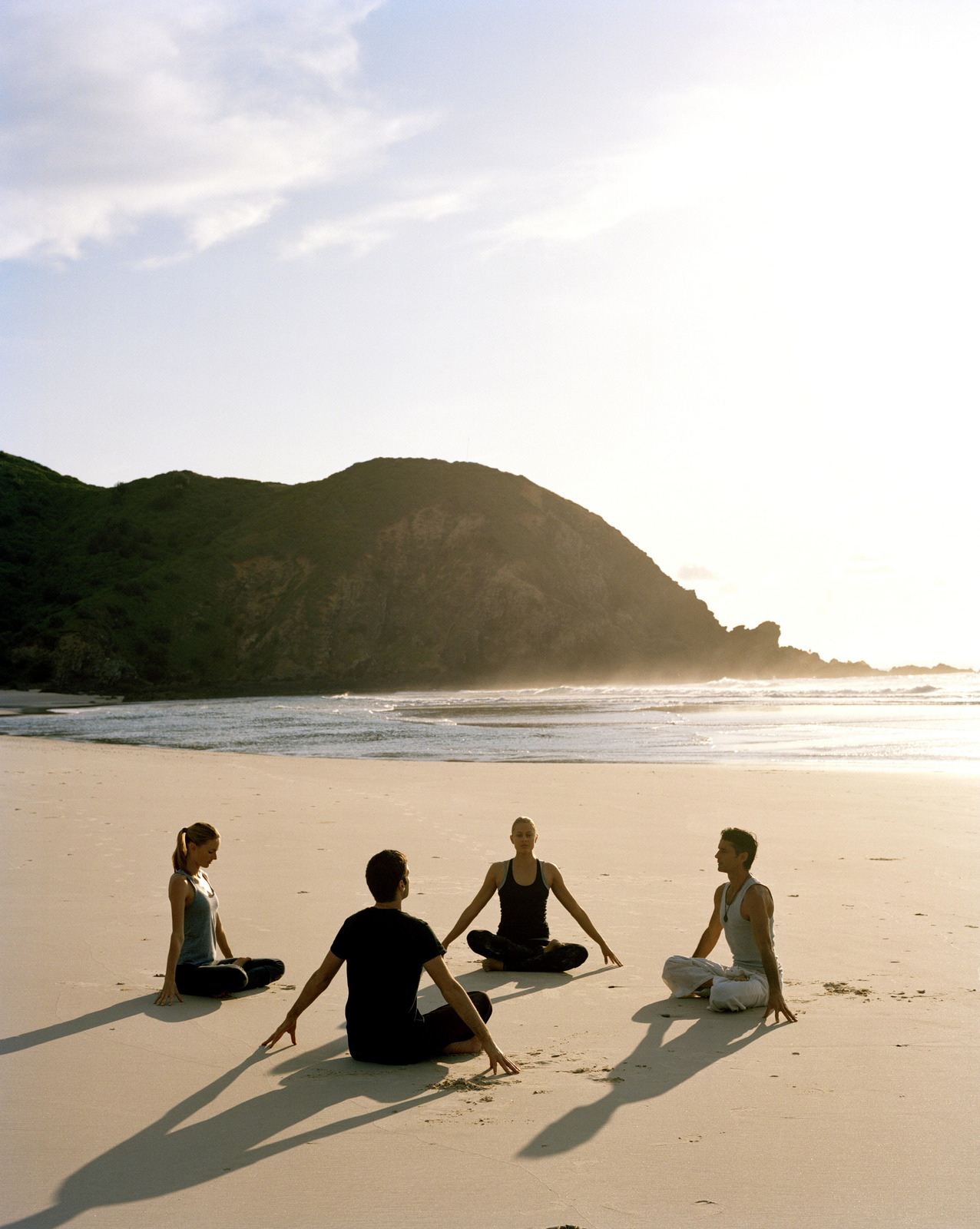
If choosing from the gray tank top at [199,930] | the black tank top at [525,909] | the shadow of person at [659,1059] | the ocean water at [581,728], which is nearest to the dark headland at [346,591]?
the ocean water at [581,728]

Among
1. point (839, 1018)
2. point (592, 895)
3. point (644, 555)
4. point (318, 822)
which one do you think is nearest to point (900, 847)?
point (592, 895)

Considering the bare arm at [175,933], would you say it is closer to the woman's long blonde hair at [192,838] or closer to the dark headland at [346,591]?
the woman's long blonde hair at [192,838]

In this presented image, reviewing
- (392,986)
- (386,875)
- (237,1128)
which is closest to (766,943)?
(392,986)

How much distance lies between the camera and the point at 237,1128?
419cm

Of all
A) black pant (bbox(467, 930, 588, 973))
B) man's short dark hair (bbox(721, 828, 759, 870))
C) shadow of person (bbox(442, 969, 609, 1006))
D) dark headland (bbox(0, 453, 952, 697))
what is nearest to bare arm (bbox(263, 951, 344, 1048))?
shadow of person (bbox(442, 969, 609, 1006))

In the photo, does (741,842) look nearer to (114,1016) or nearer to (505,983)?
(505,983)

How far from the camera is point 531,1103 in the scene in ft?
14.5

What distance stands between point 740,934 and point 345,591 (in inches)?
3914

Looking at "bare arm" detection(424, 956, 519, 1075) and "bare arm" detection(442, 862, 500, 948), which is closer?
"bare arm" detection(424, 956, 519, 1075)

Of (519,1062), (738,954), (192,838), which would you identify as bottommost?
(519,1062)

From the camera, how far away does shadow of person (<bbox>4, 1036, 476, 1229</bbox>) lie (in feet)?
11.8

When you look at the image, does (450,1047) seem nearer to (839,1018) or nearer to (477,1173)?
(477,1173)

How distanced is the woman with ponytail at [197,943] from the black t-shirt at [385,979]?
130 centimetres

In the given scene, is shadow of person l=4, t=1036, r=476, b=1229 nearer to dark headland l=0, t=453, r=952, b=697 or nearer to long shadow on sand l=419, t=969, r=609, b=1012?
long shadow on sand l=419, t=969, r=609, b=1012
